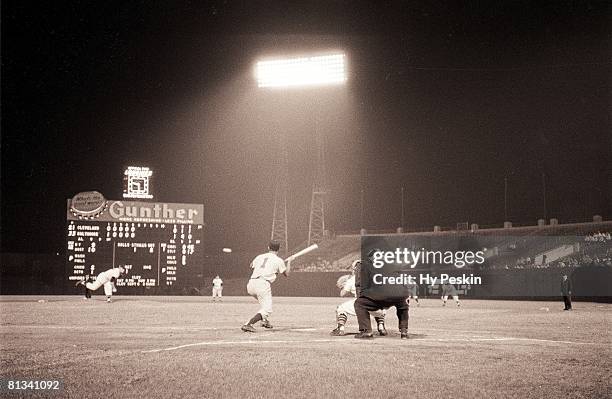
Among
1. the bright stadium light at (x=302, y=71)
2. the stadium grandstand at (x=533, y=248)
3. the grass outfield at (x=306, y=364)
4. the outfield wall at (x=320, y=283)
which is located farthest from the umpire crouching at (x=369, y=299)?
the bright stadium light at (x=302, y=71)

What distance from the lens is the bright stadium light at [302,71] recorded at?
43.1 meters

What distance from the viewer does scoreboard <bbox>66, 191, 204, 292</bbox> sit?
4215 cm

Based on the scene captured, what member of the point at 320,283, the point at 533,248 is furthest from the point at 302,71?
the point at 533,248

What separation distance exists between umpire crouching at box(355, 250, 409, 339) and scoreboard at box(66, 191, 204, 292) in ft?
113

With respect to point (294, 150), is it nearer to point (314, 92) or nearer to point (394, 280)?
point (314, 92)

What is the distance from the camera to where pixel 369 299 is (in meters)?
10.5

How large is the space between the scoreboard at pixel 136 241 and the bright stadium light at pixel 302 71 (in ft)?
34.0

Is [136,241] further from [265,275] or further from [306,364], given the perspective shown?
[306,364]

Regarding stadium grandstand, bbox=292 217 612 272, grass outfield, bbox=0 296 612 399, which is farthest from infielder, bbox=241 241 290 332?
stadium grandstand, bbox=292 217 612 272

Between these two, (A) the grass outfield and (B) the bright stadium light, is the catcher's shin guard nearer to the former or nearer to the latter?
(A) the grass outfield

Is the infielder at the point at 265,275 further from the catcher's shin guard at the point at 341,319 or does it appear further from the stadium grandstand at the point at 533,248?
the stadium grandstand at the point at 533,248

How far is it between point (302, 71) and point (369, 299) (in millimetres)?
34979

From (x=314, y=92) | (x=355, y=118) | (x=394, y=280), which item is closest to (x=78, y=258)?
(x=314, y=92)

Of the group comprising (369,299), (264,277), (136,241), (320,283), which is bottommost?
(320,283)
